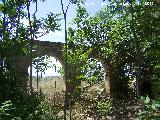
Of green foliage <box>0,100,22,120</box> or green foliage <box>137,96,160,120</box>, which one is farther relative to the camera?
green foliage <box>0,100,22,120</box>

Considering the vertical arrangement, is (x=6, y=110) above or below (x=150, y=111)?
below

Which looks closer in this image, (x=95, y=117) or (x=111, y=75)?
(x=95, y=117)

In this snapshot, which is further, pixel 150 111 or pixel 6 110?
pixel 6 110

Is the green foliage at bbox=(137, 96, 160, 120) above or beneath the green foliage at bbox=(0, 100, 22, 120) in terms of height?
above

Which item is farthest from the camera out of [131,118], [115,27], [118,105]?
[115,27]

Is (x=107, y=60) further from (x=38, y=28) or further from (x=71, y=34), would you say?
(x=38, y=28)

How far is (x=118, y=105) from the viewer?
1728 centimetres

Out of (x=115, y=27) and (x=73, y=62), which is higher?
(x=115, y=27)

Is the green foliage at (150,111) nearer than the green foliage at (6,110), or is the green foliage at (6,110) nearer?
the green foliage at (150,111)

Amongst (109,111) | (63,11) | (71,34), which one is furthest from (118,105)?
(63,11)

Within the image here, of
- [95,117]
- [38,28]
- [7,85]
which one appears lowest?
[95,117]

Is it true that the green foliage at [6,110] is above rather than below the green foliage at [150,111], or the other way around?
below

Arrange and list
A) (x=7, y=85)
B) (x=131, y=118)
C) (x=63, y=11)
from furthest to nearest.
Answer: (x=131, y=118) < (x=63, y=11) < (x=7, y=85)

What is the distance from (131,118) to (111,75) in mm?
7087
